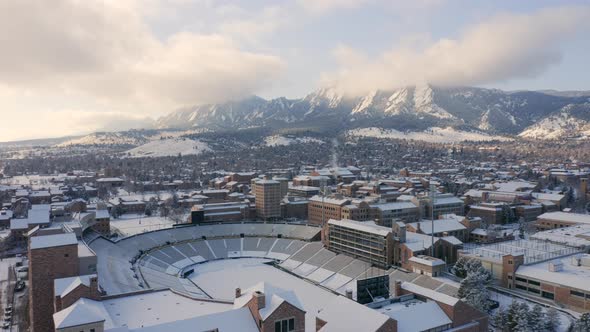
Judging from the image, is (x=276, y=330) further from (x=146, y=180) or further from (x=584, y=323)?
(x=146, y=180)

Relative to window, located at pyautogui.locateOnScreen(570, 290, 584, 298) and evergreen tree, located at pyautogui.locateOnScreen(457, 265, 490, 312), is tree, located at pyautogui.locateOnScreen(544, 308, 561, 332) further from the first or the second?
window, located at pyautogui.locateOnScreen(570, 290, 584, 298)

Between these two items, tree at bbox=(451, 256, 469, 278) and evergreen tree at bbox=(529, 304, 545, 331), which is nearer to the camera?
evergreen tree at bbox=(529, 304, 545, 331)

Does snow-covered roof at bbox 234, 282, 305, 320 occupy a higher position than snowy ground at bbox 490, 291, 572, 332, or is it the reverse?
snow-covered roof at bbox 234, 282, 305, 320

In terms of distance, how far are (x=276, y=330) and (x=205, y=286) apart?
31.4 metres

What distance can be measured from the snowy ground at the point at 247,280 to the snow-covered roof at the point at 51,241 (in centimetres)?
1909

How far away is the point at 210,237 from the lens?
72375mm

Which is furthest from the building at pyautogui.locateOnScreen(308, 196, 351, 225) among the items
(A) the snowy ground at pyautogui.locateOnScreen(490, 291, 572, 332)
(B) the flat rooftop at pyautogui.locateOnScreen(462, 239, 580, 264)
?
(A) the snowy ground at pyautogui.locateOnScreen(490, 291, 572, 332)

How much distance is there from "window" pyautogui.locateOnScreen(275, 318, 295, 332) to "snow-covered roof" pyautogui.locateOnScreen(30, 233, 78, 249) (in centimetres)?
1967

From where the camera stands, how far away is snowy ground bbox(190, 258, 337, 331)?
48.8 metres

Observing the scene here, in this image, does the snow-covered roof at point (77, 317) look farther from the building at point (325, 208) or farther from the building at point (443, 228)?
the building at point (325, 208)

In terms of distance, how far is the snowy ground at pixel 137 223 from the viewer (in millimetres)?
82181

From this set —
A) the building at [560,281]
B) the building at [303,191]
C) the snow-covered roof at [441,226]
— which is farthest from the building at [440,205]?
the building at [560,281]

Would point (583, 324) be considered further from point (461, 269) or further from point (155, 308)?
point (155, 308)

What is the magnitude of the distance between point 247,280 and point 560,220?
54233 mm
